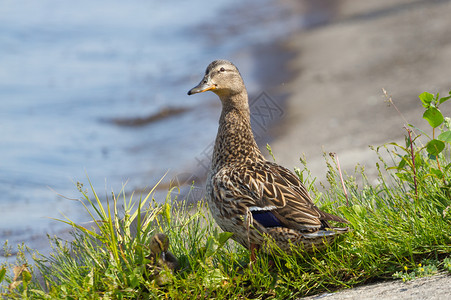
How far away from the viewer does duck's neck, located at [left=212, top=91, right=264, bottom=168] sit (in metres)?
4.86

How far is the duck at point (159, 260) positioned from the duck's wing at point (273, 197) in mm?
623

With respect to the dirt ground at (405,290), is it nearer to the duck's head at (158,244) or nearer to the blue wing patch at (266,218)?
the blue wing patch at (266,218)

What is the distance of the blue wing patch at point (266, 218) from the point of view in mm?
4113

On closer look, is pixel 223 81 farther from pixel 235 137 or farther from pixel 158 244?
pixel 158 244

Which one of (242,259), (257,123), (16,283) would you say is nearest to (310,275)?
(242,259)

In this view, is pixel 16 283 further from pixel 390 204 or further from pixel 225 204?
pixel 390 204

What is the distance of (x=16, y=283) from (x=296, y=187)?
6.71ft

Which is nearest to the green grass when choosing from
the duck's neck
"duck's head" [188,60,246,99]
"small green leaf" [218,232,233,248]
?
"small green leaf" [218,232,233,248]

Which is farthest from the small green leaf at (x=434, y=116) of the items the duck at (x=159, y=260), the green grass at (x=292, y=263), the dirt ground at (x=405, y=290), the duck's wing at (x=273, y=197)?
the duck at (x=159, y=260)

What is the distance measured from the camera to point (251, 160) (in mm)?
4785

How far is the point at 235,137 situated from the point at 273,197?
88cm

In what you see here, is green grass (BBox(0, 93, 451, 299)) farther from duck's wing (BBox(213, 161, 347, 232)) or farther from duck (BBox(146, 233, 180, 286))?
duck's wing (BBox(213, 161, 347, 232))

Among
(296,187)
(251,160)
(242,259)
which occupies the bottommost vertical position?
(242,259)

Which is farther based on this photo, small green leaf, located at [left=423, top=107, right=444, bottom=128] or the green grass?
small green leaf, located at [left=423, top=107, right=444, bottom=128]
